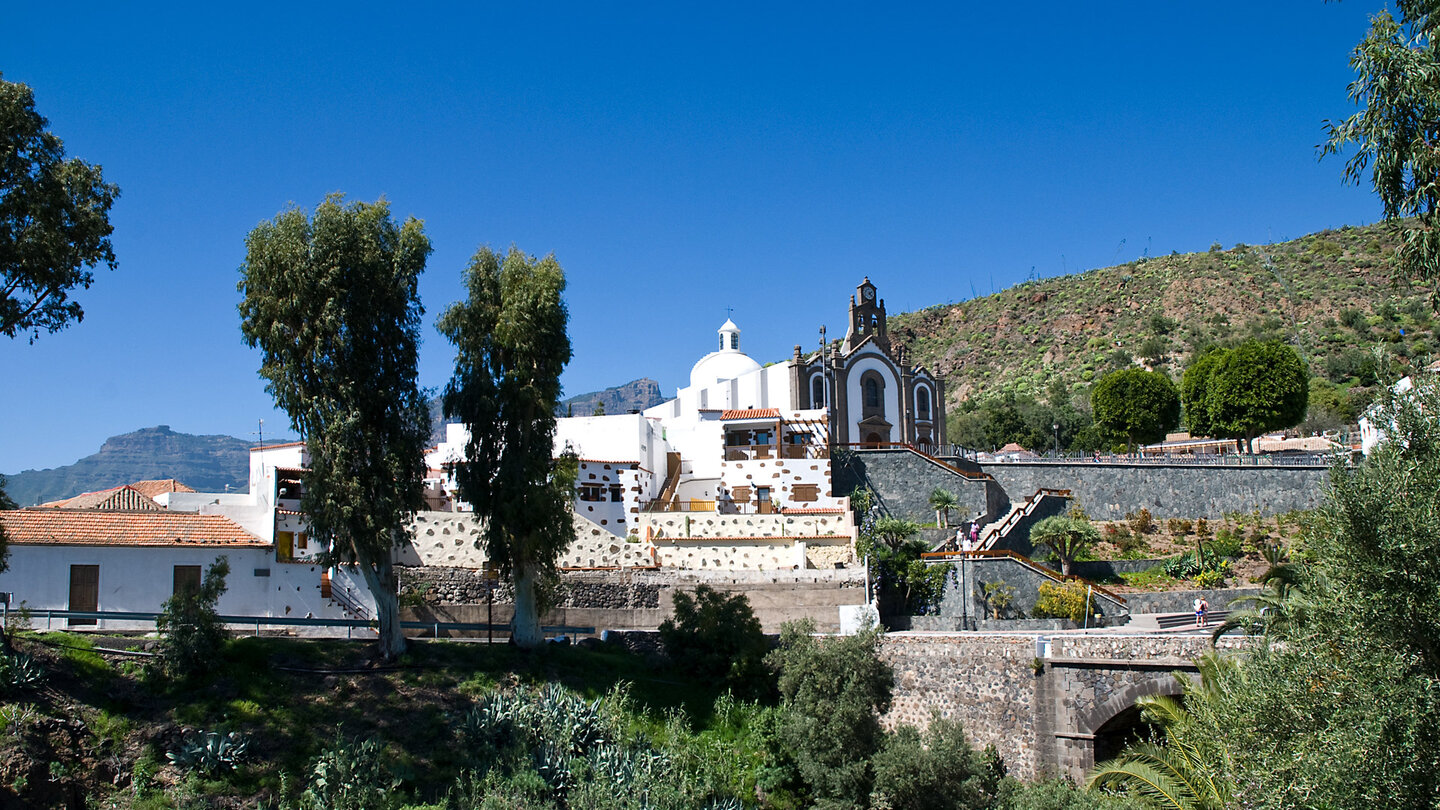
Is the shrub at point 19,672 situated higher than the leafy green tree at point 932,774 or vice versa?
the shrub at point 19,672

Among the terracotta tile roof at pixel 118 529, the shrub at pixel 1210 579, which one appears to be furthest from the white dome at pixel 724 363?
the terracotta tile roof at pixel 118 529

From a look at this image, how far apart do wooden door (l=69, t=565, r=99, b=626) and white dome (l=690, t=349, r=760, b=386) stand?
32242mm

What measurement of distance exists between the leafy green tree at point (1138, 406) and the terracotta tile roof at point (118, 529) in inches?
1708

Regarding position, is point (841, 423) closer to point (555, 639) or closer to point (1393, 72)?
point (555, 639)

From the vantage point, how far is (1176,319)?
8875 cm

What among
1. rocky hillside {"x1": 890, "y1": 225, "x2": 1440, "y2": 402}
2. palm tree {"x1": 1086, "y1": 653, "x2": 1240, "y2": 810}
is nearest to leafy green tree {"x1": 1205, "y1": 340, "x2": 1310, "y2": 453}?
rocky hillside {"x1": 890, "y1": 225, "x2": 1440, "y2": 402}

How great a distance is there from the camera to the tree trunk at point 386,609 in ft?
76.4

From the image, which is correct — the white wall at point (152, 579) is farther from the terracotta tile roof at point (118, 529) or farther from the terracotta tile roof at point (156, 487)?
the terracotta tile roof at point (156, 487)

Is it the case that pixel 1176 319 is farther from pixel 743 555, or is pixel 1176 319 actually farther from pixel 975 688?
pixel 975 688

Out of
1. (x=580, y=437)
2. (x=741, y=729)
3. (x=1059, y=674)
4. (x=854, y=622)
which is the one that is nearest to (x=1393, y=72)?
(x=1059, y=674)

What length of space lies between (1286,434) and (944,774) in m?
52.4

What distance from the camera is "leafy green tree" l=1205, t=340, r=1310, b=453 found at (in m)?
48.4

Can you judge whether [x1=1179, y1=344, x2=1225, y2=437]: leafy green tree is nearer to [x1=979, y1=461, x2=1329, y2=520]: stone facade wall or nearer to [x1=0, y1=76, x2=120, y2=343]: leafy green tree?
[x1=979, y1=461, x2=1329, y2=520]: stone facade wall

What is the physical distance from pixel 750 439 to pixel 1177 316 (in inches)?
2374
